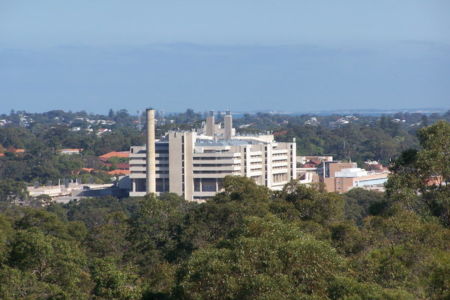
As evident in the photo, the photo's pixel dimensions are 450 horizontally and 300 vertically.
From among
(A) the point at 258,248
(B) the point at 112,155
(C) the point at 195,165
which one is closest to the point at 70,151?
(B) the point at 112,155

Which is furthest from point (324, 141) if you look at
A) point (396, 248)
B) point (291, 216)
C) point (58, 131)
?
point (396, 248)

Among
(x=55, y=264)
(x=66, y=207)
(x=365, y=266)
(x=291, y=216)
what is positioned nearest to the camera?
(x=365, y=266)

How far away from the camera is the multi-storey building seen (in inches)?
3804

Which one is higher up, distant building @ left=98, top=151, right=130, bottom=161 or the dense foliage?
the dense foliage

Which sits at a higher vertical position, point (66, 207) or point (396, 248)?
point (396, 248)

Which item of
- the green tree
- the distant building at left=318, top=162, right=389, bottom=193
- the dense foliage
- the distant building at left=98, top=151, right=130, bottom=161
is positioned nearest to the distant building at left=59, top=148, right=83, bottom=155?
the distant building at left=98, top=151, right=130, bottom=161

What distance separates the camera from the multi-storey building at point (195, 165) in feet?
317

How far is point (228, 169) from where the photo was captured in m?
96.8

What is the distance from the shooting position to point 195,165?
9719 centimetres

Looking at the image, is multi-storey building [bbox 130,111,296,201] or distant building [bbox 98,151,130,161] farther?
distant building [bbox 98,151,130,161]

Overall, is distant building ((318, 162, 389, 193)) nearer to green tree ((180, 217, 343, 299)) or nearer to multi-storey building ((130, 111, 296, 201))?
multi-storey building ((130, 111, 296, 201))

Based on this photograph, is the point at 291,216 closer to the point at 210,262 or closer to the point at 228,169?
the point at 210,262

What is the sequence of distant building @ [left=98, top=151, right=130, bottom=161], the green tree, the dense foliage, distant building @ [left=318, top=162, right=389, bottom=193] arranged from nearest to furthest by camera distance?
the green tree → the dense foliage → distant building @ [left=318, top=162, right=389, bottom=193] → distant building @ [left=98, top=151, right=130, bottom=161]

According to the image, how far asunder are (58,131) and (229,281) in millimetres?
136453
